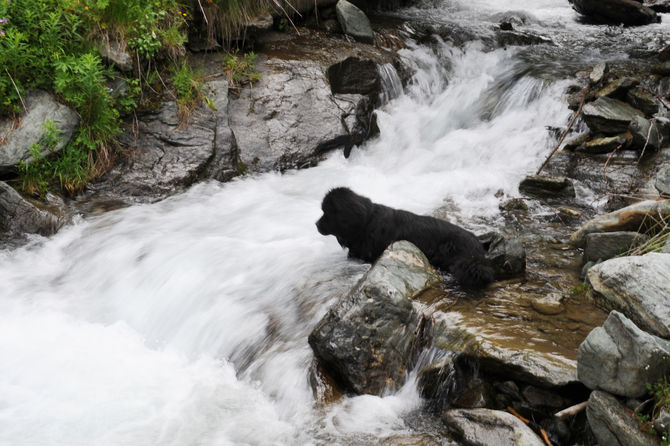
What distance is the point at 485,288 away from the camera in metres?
4.16

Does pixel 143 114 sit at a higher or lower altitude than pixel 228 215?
higher

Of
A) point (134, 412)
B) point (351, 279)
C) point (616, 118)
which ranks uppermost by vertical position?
point (616, 118)

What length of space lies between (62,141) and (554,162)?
6.34 metres

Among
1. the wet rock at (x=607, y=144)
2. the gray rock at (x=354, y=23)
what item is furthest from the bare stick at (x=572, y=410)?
the gray rock at (x=354, y=23)

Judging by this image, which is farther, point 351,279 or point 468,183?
point 468,183

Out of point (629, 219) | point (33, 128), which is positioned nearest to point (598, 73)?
point (629, 219)

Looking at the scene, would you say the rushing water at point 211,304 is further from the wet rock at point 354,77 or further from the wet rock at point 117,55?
the wet rock at point 117,55

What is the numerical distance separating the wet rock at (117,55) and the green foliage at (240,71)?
1496mm

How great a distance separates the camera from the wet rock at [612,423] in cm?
248

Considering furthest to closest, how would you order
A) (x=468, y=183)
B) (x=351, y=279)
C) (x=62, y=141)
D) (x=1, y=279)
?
(x=468, y=183) < (x=62, y=141) < (x=1, y=279) < (x=351, y=279)

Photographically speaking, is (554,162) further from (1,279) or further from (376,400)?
(1,279)

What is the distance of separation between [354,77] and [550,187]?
3.74 metres

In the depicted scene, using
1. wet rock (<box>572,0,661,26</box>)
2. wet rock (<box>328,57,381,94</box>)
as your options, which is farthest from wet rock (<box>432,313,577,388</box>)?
wet rock (<box>572,0,661,26</box>)

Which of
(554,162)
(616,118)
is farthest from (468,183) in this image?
(616,118)
